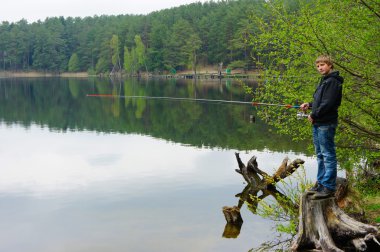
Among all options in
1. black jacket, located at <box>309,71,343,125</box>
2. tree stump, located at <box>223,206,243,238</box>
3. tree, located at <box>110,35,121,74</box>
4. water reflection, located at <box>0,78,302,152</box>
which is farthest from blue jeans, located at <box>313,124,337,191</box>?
tree, located at <box>110,35,121,74</box>

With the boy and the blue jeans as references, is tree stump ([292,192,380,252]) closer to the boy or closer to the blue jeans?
the boy

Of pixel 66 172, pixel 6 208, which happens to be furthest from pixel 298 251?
pixel 66 172

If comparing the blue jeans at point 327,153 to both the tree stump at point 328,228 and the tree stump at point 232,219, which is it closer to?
the tree stump at point 328,228

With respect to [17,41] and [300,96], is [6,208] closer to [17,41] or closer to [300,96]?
[300,96]

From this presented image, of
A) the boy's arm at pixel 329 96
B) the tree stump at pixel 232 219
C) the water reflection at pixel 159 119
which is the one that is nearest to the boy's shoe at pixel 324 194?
the boy's arm at pixel 329 96

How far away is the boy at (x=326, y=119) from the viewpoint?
35.3 feet

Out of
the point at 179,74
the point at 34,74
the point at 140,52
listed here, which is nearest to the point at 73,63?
the point at 34,74

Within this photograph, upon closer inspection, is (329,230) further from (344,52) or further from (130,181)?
(130,181)

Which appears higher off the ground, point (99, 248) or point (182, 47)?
point (182, 47)

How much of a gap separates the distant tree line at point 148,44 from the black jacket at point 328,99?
303 feet

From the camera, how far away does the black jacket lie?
423 inches

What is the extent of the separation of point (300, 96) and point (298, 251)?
5050 millimetres

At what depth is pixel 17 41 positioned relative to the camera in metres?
188

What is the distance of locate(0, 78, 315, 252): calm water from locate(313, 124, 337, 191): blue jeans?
17.7 ft
